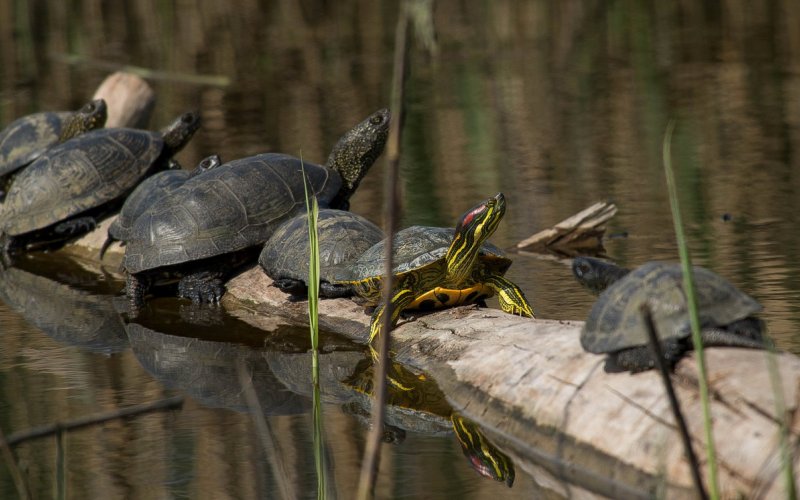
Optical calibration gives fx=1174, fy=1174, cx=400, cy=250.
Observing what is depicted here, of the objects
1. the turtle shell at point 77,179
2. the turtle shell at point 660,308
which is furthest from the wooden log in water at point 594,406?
the turtle shell at point 77,179

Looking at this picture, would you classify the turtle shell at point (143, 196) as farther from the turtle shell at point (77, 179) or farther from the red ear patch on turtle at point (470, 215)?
the red ear patch on turtle at point (470, 215)

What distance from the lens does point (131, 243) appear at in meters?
6.85

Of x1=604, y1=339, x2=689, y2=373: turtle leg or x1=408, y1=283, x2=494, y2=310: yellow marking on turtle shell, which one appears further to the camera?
x1=408, y1=283, x2=494, y2=310: yellow marking on turtle shell

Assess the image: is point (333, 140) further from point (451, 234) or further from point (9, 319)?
Result: point (451, 234)

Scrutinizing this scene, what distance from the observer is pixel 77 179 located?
8148 millimetres

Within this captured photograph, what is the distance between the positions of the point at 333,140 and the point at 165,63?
542cm

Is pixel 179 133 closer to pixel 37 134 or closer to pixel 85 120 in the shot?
pixel 85 120

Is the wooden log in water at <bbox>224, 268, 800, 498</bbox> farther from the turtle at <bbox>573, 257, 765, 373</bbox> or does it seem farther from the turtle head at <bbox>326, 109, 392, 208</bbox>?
the turtle head at <bbox>326, 109, 392, 208</bbox>

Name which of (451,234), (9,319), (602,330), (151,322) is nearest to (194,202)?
(151,322)

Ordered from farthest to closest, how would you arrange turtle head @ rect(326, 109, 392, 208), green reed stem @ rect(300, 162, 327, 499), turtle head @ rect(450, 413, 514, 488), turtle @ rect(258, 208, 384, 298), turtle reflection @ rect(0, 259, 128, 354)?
turtle head @ rect(326, 109, 392, 208)
turtle reflection @ rect(0, 259, 128, 354)
turtle @ rect(258, 208, 384, 298)
turtle head @ rect(450, 413, 514, 488)
green reed stem @ rect(300, 162, 327, 499)

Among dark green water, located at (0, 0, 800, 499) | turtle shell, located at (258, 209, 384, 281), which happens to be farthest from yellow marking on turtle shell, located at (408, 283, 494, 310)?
turtle shell, located at (258, 209, 384, 281)

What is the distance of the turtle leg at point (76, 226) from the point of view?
8.21m

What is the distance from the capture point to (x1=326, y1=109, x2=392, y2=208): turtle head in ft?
24.5

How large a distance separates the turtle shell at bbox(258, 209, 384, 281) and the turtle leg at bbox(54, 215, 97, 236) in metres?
2.44
